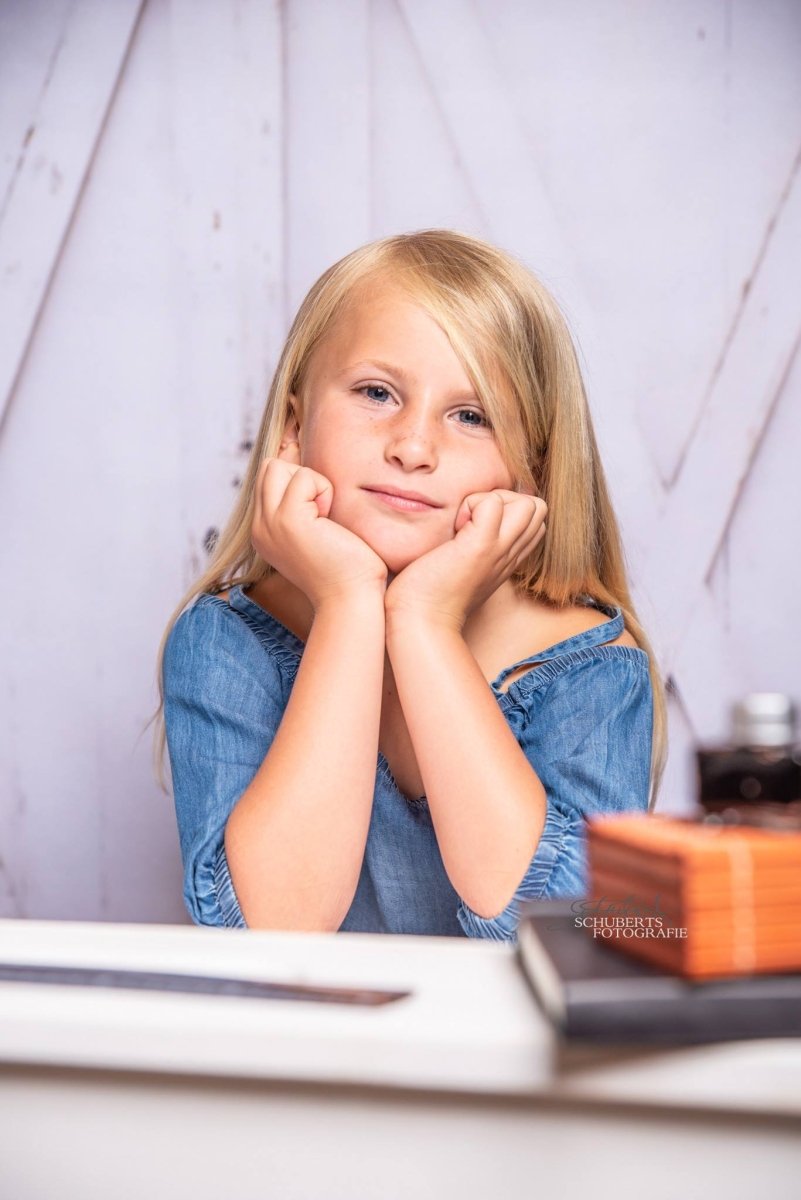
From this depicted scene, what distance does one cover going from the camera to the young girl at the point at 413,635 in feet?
2.76

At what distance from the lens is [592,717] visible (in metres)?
1.04

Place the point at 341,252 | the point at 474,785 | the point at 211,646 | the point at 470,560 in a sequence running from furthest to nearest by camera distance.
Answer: the point at 341,252, the point at 211,646, the point at 470,560, the point at 474,785

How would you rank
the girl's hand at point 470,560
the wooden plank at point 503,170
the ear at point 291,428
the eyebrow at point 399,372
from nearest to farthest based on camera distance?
the girl's hand at point 470,560 < the eyebrow at point 399,372 < the ear at point 291,428 < the wooden plank at point 503,170

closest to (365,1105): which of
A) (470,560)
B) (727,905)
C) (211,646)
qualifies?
(727,905)

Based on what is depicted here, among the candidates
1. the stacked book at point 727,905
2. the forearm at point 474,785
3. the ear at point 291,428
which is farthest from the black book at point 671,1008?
the ear at point 291,428

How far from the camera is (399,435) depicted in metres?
1.06

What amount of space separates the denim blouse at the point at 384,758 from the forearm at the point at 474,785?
0.02 metres

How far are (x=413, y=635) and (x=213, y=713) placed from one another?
Result: 247mm

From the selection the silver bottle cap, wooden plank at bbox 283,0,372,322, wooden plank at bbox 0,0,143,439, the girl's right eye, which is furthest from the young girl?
wooden plank at bbox 0,0,143,439

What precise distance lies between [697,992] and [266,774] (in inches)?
20.5

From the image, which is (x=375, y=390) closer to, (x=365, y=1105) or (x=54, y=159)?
(x=365, y=1105)

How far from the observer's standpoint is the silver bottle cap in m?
0.43

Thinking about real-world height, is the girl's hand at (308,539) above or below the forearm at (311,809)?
above

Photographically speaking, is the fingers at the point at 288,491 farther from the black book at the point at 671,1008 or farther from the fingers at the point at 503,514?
the black book at the point at 671,1008
